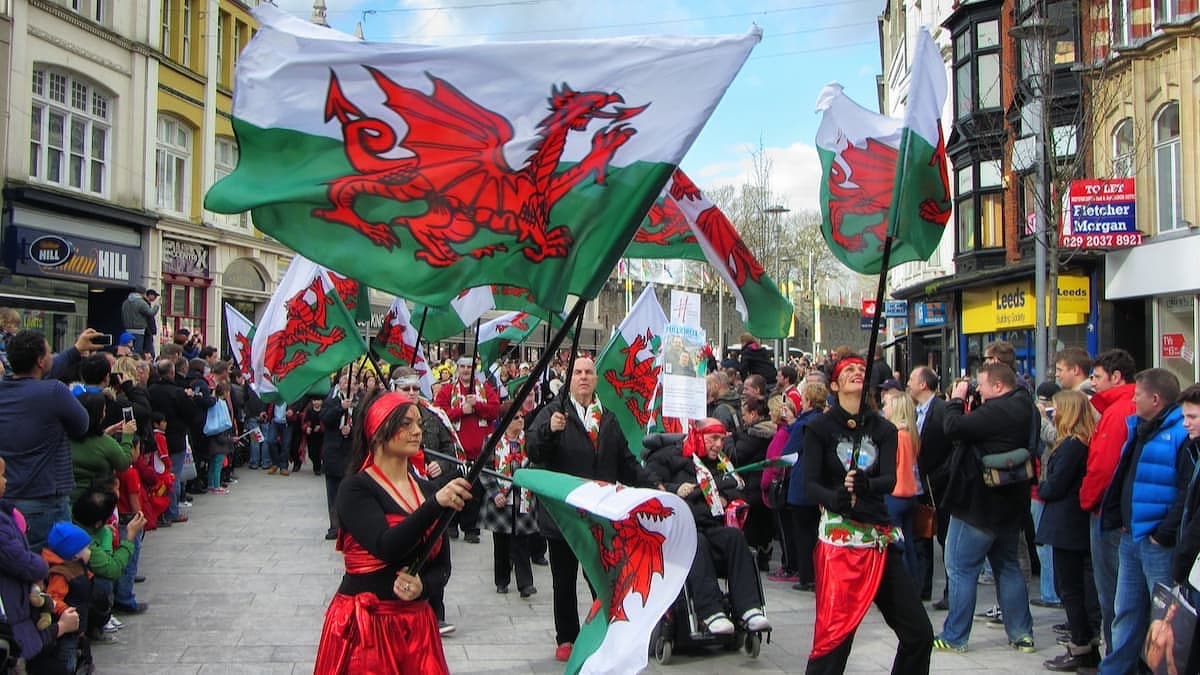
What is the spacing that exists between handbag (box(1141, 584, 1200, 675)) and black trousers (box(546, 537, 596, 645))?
3195 millimetres

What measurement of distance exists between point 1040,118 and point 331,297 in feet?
44.0

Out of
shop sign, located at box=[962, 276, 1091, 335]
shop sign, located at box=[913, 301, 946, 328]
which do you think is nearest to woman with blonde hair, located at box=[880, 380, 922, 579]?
shop sign, located at box=[962, 276, 1091, 335]

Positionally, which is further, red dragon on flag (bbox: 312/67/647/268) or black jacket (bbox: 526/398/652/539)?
black jacket (bbox: 526/398/652/539)

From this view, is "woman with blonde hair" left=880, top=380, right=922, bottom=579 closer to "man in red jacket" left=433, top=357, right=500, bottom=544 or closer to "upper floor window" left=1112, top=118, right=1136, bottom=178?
"man in red jacket" left=433, top=357, right=500, bottom=544

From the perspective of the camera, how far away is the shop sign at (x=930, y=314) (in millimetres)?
30000

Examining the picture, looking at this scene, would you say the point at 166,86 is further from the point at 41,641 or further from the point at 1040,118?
the point at 41,641

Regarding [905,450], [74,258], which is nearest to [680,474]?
[905,450]

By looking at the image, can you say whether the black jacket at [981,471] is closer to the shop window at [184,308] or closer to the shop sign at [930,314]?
the shop sign at [930,314]

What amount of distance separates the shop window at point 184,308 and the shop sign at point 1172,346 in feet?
77.1

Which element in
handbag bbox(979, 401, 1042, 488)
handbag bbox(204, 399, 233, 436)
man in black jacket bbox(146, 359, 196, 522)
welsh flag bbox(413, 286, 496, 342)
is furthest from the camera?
handbag bbox(204, 399, 233, 436)

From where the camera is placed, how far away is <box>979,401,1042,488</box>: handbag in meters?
7.09

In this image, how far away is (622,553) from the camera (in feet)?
15.7

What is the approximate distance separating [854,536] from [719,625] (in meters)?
1.66

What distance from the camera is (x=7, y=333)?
10531 mm
